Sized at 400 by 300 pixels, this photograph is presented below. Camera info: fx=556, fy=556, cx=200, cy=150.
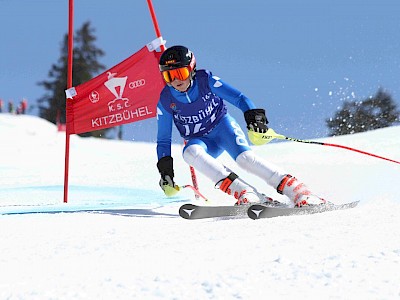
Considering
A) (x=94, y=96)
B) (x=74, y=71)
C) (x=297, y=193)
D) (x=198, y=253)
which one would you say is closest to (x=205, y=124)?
(x=297, y=193)

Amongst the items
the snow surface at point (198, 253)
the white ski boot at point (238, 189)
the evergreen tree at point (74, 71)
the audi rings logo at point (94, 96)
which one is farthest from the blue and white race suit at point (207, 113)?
the evergreen tree at point (74, 71)

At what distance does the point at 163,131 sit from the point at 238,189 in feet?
3.29

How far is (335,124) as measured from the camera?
11789mm

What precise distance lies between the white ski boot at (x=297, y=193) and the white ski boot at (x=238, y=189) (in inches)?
8.4

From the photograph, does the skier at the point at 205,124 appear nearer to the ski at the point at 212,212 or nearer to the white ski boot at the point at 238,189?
the white ski boot at the point at 238,189

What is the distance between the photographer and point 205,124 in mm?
4457

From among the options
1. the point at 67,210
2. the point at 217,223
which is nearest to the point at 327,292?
the point at 217,223

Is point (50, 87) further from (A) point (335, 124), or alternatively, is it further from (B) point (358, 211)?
(B) point (358, 211)

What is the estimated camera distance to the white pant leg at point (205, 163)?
13.3 feet

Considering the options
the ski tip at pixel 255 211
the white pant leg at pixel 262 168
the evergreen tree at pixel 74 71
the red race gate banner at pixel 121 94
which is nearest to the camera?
the ski tip at pixel 255 211

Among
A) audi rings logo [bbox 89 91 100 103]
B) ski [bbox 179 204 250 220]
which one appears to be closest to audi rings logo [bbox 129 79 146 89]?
audi rings logo [bbox 89 91 100 103]

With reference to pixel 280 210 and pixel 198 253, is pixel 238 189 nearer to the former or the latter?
pixel 280 210

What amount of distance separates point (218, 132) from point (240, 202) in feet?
2.68

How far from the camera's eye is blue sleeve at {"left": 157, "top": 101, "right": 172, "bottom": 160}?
15.0 ft
